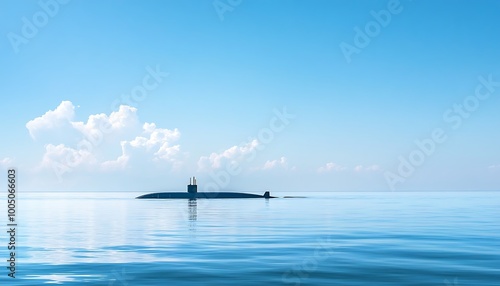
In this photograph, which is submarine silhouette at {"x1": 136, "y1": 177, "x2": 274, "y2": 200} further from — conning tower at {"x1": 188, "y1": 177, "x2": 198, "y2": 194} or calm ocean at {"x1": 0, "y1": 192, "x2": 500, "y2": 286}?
calm ocean at {"x1": 0, "y1": 192, "x2": 500, "y2": 286}

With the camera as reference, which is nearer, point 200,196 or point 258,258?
point 258,258

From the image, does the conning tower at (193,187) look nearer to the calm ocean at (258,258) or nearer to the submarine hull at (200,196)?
the submarine hull at (200,196)

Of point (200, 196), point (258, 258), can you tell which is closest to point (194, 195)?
point (200, 196)

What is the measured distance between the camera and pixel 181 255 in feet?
103

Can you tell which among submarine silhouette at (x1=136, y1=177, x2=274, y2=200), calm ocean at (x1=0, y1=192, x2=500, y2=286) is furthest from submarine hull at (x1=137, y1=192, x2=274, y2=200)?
calm ocean at (x1=0, y1=192, x2=500, y2=286)

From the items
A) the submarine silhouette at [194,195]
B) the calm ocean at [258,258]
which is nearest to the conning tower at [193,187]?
the submarine silhouette at [194,195]

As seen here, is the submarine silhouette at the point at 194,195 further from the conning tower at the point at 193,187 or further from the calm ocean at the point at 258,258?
the calm ocean at the point at 258,258

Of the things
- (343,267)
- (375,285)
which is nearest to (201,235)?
(343,267)

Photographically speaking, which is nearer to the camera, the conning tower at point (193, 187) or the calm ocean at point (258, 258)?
the calm ocean at point (258, 258)

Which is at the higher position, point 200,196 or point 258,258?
point 200,196

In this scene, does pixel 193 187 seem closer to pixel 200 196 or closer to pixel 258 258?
pixel 200 196

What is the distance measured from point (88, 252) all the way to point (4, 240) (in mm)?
13481

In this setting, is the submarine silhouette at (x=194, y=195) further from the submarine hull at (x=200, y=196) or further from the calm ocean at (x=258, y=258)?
the calm ocean at (x=258, y=258)

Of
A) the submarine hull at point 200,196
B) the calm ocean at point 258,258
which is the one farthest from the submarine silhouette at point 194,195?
the calm ocean at point 258,258
